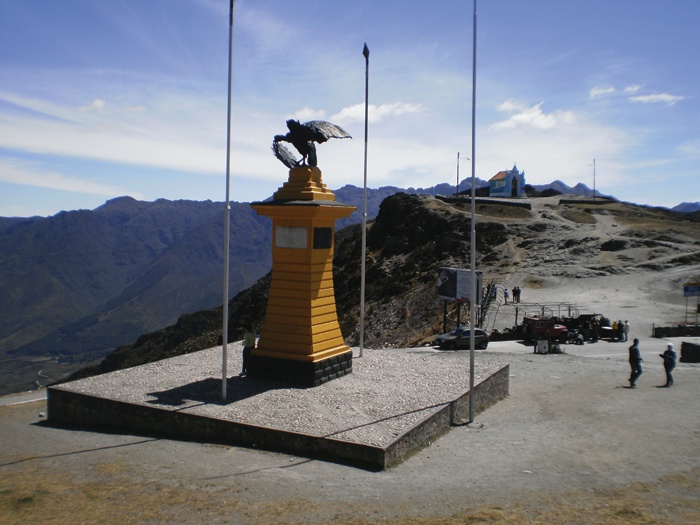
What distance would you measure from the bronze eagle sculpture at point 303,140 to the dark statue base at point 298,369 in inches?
218

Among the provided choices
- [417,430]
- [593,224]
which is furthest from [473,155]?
[593,224]

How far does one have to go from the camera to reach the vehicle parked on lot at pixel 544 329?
28.1m

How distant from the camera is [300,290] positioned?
642 inches

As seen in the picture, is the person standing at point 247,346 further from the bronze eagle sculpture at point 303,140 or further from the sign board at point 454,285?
the sign board at point 454,285

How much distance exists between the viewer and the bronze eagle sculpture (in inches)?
671

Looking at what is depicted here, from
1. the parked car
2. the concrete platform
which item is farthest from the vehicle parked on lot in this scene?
the concrete platform

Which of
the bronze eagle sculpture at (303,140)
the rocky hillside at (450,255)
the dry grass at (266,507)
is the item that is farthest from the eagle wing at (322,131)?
the rocky hillside at (450,255)

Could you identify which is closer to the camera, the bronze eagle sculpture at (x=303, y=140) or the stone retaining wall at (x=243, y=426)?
the stone retaining wall at (x=243, y=426)

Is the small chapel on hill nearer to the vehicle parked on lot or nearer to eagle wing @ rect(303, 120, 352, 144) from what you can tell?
the vehicle parked on lot

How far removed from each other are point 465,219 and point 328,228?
159 ft

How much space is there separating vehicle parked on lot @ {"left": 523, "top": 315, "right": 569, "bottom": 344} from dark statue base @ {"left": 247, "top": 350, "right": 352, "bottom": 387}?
46.4ft

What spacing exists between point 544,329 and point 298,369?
1635cm

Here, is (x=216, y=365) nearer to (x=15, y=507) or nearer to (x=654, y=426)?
(x=15, y=507)

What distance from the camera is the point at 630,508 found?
30.2ft
